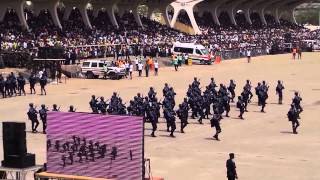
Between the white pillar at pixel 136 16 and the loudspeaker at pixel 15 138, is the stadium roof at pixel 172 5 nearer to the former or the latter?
the white pillar at pixel 136 16

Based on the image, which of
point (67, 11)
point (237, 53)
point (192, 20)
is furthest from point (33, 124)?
point (192, 20)

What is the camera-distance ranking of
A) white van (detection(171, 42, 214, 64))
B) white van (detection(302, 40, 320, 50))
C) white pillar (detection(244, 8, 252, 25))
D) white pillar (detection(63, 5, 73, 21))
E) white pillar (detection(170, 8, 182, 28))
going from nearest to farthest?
white van (detection(171, 42, 214, 64)), white pillar (detection(63, 5, 73, 21)), white van (detection(302, 40, 320, 50)), white pillar (detection(170, 8, 182, 28)), white pillar (detection(244, 8, 252, 25))

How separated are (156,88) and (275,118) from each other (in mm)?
11229

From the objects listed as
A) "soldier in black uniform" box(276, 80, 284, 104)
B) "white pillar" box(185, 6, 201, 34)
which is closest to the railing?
"white pillar" box(185, 6, 201, 34)

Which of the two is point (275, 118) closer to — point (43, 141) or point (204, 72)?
point (43, 141)

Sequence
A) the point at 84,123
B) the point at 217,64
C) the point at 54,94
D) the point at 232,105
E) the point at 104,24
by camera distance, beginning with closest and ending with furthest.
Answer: the point at 84,123
the point at 232,105
the point at 54,94
the point at 217,64
the point at 104,24

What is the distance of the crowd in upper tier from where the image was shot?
174 ft

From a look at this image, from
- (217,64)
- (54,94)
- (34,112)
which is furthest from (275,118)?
(217,64)

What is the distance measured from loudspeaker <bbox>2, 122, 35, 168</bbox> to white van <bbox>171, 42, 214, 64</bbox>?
4389cm

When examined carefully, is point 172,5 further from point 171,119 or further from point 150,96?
point 171,119

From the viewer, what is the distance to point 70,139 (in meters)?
14.0

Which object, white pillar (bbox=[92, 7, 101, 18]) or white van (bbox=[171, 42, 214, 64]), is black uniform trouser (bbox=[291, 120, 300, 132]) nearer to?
white van (bbox=[171, 42, 214, 64])

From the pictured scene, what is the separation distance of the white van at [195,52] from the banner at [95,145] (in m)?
43.3

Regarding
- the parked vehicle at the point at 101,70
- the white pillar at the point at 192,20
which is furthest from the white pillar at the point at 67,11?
the parked vehicle at the point at 101,70
